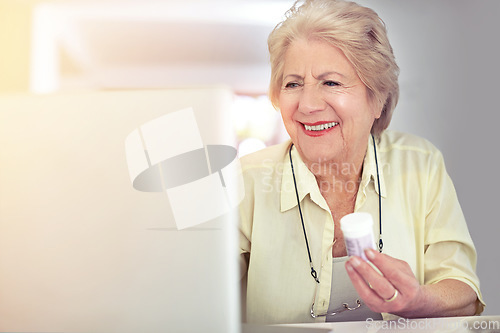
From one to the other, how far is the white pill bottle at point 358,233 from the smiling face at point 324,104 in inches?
13.8

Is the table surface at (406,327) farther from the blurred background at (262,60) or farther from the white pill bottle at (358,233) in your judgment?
the blurred background at (262,60)

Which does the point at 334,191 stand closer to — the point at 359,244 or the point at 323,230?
the point at 323,230

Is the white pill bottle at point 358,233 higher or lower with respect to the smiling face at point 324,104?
lower

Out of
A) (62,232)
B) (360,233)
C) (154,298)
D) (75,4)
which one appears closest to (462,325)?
(360,233)

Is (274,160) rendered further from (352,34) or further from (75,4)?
(75,4)

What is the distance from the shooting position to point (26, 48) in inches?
58.7

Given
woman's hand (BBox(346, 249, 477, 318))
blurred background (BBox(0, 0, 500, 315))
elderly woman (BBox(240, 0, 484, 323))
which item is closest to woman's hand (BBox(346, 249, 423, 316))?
woman's hand (BBox(346, 249, 477, 318))

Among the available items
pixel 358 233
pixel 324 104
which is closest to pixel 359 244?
pixel 358 233

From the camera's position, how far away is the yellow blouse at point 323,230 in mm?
987

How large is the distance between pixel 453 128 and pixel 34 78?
1.34 metres

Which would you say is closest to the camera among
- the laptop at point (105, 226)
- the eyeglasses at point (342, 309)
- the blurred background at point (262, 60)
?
the laptop at point (105, 226)

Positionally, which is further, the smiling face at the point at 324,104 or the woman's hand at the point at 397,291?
the smiling face at the point at 324,104

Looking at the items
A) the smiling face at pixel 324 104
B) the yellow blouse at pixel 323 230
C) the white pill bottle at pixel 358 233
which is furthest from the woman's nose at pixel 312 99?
the white pill bottle at pixel 358 233

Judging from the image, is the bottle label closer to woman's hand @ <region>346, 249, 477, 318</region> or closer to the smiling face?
woman's hand @ <region>346, 249, 477, 318</region>
